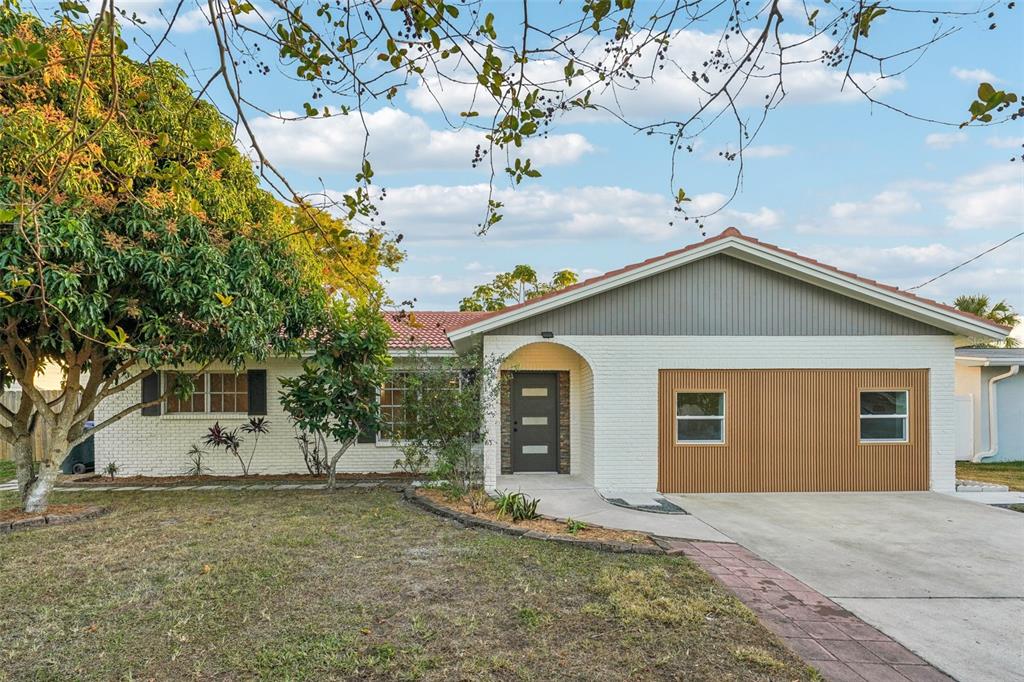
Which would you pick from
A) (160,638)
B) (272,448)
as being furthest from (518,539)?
(272,448)

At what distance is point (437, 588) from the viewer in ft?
19.6

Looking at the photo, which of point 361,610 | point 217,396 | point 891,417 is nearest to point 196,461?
point 217,396

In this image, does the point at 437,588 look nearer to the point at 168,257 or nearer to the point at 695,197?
the point at 695,197

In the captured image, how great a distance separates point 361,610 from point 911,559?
5826 millimetres

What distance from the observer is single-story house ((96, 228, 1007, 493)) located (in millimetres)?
11461

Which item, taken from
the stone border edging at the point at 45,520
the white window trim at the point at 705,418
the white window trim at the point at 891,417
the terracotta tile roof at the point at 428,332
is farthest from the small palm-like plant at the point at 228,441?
the white window trim at the point at 891,417

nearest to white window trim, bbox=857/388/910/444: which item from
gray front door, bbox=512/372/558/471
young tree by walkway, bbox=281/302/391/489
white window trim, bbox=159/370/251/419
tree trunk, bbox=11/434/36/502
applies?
gray front door, bbox=512/372/558/471

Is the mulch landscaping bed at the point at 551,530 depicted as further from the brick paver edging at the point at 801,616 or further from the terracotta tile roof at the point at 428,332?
the terracotta tile roof at the point at 428,332

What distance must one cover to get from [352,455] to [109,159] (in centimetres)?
790

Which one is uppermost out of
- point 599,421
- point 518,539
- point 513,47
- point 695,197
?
point 513,47

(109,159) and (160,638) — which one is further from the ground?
(109,159)

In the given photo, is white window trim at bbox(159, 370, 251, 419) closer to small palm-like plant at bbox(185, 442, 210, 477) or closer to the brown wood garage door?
small palm-like plant at bbox(185, 442, 210, 477)

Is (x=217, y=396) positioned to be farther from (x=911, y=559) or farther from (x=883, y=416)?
(x=883, y=416)

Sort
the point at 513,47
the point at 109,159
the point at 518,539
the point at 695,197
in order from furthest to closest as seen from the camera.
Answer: the point at 109,159, the point at 518,539, the point at 695,197, the point at 513,47
